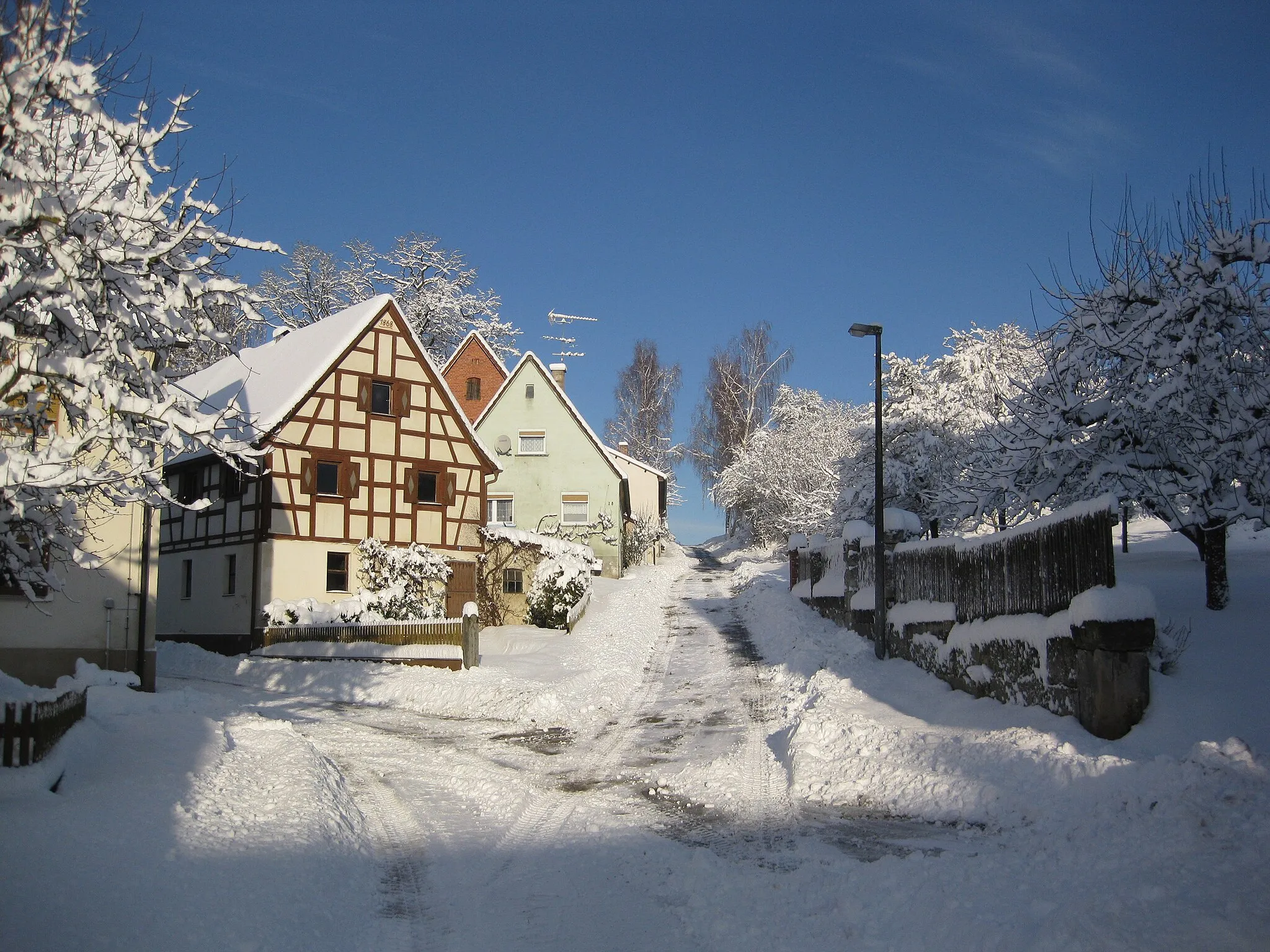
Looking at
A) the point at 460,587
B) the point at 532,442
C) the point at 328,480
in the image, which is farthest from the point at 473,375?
the point at 460,587

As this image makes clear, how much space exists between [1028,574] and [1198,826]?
5634 millimetres

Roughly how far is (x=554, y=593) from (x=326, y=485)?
732cm

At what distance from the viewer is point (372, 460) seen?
29438mm

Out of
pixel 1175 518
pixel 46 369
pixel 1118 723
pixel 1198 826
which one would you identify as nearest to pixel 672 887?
pixel 1198 826

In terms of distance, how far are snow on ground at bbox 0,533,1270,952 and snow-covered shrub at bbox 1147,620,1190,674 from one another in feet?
0.60

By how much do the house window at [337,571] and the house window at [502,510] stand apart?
15800 mm

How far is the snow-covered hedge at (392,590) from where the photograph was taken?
26109 millimetres

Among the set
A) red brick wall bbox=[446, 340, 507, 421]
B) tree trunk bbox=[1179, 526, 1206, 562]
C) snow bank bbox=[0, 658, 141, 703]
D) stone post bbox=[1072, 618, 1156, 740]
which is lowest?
snow bank bbox=[0, 658, 141, 703]

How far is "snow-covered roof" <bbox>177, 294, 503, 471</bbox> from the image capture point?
91.3 ft

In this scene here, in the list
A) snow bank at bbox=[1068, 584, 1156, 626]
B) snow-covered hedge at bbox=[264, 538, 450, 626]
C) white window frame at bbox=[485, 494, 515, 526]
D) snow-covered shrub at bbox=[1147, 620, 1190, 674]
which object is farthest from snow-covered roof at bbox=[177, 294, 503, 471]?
snow-covered shrub at bbox=[1147, 620, 1190, 674]

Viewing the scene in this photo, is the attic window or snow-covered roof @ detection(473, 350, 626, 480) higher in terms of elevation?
snow-covered roof @ detection(473, 350, 626, 480)

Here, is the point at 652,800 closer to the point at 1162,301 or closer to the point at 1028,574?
the point at 1028,574

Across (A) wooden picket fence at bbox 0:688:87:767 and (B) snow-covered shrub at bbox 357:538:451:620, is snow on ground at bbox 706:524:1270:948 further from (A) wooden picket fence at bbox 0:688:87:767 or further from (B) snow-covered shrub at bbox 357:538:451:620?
(B) snow-covered shrub at bbox 357:538:451:620

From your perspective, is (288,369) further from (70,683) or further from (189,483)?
(70,683)
